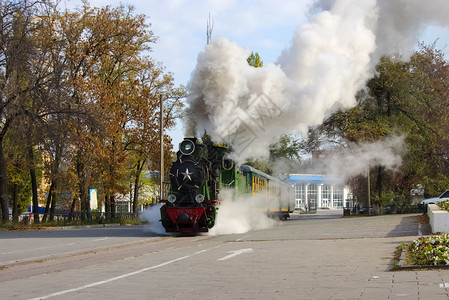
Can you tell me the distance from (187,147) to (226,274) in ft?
38.1

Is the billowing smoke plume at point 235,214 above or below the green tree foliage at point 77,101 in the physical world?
below

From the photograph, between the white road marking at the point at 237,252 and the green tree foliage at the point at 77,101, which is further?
the green tree foliage at the point at 77,101

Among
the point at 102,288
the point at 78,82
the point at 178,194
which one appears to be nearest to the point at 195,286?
the point at 102,288

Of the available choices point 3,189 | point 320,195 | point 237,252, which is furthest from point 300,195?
point 237,252

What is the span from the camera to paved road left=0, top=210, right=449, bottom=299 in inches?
334

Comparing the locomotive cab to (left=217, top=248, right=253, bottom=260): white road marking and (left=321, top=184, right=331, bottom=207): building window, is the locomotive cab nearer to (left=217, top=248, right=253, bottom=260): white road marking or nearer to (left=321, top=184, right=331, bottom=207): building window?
(left=217, top=248, right=253, bottom=260): white road marking

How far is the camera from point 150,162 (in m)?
43.8

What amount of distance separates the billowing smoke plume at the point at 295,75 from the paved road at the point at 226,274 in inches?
342

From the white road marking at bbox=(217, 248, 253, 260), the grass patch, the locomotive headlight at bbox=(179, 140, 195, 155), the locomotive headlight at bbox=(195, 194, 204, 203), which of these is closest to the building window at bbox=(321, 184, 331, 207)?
the grass patch

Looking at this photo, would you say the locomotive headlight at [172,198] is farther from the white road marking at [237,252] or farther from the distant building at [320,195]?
the distant building at [320,195]

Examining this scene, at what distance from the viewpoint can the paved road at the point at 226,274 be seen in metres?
8.48

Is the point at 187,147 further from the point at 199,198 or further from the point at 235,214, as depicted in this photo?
the point at 235,214

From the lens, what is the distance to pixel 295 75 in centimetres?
2478

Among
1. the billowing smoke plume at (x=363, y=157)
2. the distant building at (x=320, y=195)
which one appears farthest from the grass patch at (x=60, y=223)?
the distant building at (x=320, y=195)
